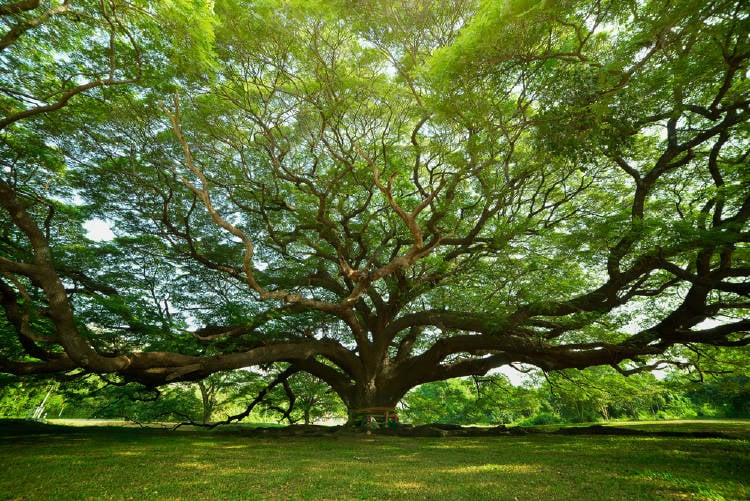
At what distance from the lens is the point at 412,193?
8523 mm

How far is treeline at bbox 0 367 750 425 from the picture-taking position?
1006cm

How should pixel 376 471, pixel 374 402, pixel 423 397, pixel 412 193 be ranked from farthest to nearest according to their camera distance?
1. pixel 423 397
2. pixel 374 402
3. pixel 412 193
4. pixel 376 471

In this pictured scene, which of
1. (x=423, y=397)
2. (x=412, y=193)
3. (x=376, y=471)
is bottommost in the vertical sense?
(x=376, y=471)

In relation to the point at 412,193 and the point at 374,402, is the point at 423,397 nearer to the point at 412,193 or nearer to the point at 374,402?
the point at 374,402

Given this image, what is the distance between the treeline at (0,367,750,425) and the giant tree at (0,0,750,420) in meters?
2.14

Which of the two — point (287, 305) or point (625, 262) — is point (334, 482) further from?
point (625, 262)

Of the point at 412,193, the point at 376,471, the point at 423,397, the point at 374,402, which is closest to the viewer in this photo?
the point at 376,471

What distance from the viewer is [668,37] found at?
430 cm

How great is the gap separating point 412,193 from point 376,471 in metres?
6.15

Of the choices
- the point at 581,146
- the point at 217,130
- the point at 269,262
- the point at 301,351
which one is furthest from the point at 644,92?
the point at 269,262

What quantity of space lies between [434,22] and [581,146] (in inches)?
133

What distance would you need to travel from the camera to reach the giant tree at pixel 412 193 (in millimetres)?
4730

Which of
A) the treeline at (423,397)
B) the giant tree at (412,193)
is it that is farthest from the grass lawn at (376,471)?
the treeline at (423,397)

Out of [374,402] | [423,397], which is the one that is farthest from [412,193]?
[423,397]
